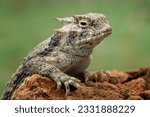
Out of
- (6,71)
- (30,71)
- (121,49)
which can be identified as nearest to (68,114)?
(30,71)

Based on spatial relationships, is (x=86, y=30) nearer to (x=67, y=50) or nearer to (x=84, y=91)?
(x=67, y=50)

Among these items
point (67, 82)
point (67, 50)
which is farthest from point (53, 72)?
point (67, 50)

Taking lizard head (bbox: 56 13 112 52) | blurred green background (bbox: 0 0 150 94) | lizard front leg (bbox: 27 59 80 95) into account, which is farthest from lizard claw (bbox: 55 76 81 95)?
blurred green background (bbox: 0 0 150 94)

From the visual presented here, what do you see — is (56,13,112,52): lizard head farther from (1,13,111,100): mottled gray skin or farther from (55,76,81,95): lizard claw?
(55,76,81,95): lizard claw

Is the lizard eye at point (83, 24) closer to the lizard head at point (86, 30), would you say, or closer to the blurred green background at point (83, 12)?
the lizard head at point (86, 30)

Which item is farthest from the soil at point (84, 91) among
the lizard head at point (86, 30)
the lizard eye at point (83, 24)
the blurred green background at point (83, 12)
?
the blurred green background at point (83, 12)

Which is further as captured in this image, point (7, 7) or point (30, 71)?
point (7, 7)

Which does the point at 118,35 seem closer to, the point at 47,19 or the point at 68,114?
the point at 47,19
